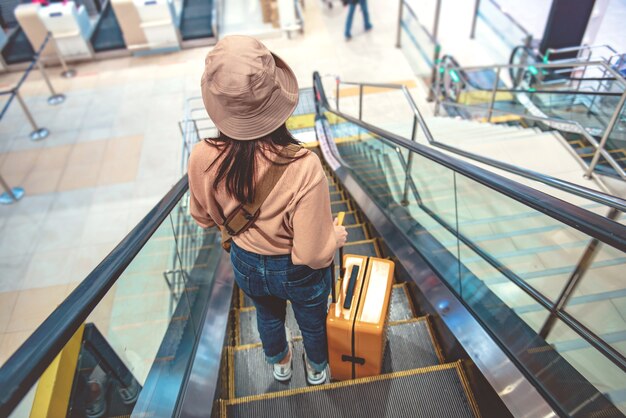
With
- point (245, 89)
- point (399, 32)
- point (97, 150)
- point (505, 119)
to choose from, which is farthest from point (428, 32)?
point (245, 89)

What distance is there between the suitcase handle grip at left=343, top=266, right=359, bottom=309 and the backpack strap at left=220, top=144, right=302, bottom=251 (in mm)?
694

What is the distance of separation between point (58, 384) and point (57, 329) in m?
0.29

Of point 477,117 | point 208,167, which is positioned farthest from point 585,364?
point 477,117

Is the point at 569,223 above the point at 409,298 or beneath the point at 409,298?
above

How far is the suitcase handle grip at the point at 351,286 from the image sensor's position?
6.68ft

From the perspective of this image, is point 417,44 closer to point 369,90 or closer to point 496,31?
point 369,90

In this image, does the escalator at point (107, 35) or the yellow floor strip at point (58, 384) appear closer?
the yellow floor strip at point (58, 384)

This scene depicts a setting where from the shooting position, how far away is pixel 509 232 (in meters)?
2.31

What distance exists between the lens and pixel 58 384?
131 centimetres

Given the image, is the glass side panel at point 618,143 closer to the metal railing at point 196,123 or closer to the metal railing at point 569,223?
the metal railing at point 569,223

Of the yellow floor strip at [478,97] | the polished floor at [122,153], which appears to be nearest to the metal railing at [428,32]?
the polished floor at [122,153]

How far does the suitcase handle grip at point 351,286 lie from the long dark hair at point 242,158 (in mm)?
838

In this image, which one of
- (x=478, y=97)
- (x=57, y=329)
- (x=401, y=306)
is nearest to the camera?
(x=57, y=329)

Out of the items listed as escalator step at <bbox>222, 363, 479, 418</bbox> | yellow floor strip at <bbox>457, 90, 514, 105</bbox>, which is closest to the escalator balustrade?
escalator step at <bbox>222, 363, 479, 418</bbox>
